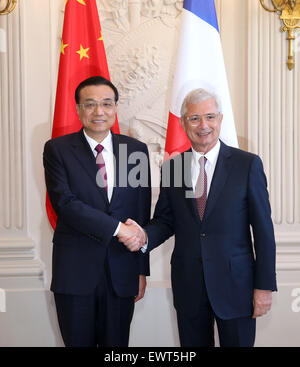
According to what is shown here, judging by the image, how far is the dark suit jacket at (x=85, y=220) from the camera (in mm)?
1924

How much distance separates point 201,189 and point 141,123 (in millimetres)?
1277

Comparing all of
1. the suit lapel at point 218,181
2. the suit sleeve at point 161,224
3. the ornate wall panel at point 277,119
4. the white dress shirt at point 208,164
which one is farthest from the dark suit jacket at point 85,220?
the ornate wall panel at point 277,119

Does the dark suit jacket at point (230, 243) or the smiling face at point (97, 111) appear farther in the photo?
the smiling face at point (97, 111)

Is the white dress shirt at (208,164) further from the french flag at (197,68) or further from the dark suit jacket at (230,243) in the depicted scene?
the french flag at (197,68)

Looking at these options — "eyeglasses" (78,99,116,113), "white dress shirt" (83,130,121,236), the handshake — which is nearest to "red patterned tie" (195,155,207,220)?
the handshake

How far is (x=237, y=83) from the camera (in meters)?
3.09

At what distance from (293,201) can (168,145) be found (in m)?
1.06

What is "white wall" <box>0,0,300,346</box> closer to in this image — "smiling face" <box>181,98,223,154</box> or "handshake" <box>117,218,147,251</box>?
Answer: "handshake" <box>117,218,147,251</box>

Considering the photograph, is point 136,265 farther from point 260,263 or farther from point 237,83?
point 237,83

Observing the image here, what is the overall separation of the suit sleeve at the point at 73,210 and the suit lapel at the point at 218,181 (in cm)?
44

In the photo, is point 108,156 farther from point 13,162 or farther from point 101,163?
point 13,162

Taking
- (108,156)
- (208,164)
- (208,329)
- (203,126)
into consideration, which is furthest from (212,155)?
(208,329)

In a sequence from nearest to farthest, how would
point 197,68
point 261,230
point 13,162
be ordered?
1. point 261,230
2. point 197,68
3. point 13,162

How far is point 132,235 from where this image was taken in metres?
1.94
